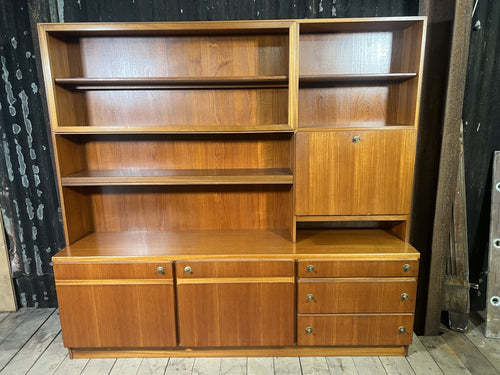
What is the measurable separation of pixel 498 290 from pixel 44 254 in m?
3.22

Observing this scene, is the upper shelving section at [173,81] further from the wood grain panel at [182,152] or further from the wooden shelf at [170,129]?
the wood grain panel at [182,152]

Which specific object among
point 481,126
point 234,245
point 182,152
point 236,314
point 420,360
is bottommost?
point 420,360

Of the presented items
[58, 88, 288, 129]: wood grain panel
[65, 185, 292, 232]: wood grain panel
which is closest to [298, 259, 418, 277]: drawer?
[65, 185, 292, 232]: wood grain panel

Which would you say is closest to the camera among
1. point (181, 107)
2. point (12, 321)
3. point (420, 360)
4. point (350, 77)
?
point (350, 77)

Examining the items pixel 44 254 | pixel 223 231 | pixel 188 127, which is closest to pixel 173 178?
pixel 188 127

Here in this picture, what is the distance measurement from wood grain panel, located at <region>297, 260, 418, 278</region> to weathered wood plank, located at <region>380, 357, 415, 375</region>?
539 mm

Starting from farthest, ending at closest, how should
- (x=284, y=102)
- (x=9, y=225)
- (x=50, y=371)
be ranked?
(x=9, y=225)
(x=284, y=102)
(x=50, y=371)

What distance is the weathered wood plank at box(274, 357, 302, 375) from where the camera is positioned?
6.08 ft

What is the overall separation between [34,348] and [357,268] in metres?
2.09

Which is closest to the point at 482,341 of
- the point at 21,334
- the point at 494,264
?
the point at 494,264

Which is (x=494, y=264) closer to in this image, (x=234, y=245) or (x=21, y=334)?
(x=234, y=245)

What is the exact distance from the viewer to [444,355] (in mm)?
1967

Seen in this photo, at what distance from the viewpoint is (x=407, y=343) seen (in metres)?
1.90

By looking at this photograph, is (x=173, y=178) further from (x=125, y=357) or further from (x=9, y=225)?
(x=9, y=225)
